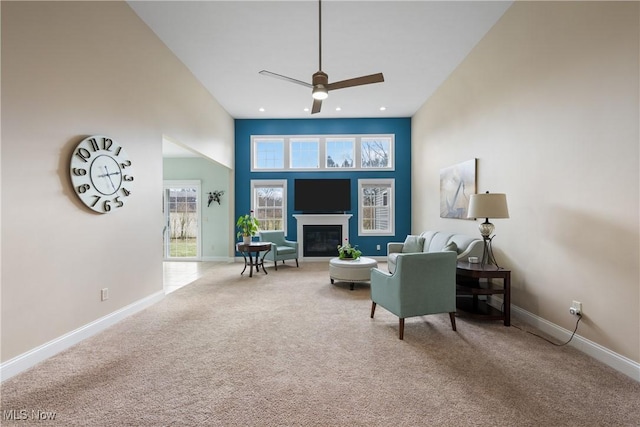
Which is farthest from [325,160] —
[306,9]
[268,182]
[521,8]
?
[521,8]

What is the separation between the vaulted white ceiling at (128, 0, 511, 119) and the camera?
3484 millimetres

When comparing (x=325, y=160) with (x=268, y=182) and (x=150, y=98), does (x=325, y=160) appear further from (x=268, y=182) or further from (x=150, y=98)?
(x=150, y=98)

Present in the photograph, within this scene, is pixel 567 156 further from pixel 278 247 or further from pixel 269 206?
pixel 269 206

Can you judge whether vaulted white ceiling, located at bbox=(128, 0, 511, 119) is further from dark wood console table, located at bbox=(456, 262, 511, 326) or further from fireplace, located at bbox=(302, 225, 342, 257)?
fireplace, located at bbox=(302, 225, 342, 257)

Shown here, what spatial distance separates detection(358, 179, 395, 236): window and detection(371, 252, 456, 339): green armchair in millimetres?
4613

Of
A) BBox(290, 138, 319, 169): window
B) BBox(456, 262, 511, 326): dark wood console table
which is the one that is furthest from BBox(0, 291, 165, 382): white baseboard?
BBox(290, 138, 319, 169): window

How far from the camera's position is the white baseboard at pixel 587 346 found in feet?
7.24

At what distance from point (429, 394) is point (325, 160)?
6.26 meters

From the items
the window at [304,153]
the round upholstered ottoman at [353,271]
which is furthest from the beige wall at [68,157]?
the window at [304,153]

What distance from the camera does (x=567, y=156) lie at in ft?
9.00

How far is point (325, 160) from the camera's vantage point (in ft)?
25.1

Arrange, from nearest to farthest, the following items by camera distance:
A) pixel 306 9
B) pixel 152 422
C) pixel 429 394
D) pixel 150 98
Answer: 1. pixel 152 422
2. pixel 429 394
3. pixel 306 9
4. pixel 150 98

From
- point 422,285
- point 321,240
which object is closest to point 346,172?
point 321,240
